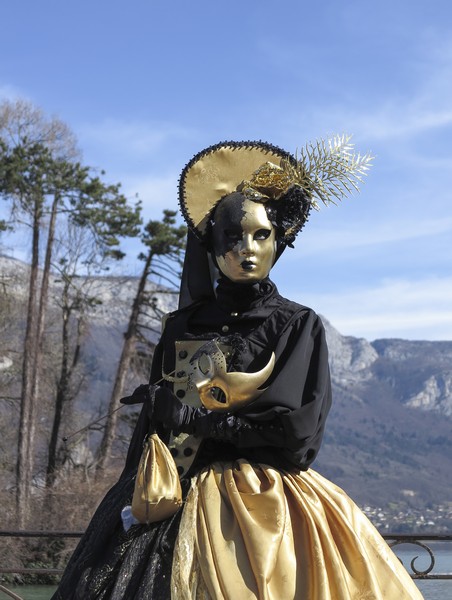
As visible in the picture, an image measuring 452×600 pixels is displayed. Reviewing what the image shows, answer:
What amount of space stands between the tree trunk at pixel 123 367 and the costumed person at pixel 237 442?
72.1 ft

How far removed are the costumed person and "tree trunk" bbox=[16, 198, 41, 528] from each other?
2184 cm

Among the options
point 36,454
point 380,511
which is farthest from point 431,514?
point 36,454

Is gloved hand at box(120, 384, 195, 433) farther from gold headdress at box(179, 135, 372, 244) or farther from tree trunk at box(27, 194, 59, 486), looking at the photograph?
tree trunk at box(27, 194, 59, 486)

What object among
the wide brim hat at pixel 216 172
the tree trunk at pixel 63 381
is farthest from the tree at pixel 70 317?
the wide brim hat at pixel 216 172

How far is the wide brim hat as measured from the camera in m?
4.22

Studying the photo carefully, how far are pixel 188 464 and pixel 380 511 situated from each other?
111 meters

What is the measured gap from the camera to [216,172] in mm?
4242

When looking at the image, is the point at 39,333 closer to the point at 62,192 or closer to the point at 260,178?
the point at 62,192

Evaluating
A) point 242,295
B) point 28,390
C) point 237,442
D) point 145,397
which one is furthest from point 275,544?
point 28,390

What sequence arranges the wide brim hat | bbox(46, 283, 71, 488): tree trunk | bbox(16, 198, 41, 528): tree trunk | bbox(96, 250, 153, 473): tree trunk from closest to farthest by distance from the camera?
the wide brim hat < bbox(16, 198, 41, 528): tree trunk < bbox(96, 250, 153, 473): tree trunk < bbox(46, 283, 71, 488): tree trunk

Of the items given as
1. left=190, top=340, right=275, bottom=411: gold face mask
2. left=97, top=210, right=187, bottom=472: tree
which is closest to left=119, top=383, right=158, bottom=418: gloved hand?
left=190, top=340, right=275, bottom=411: gold face mask

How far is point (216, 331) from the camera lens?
4.10 metres

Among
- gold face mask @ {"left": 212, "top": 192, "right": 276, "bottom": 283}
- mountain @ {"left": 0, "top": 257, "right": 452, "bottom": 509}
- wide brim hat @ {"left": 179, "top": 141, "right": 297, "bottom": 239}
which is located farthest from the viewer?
mountain @ {"left": 0, "top": 257, "right": 452, "bottom": 509}

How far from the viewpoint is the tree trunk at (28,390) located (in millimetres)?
25516
